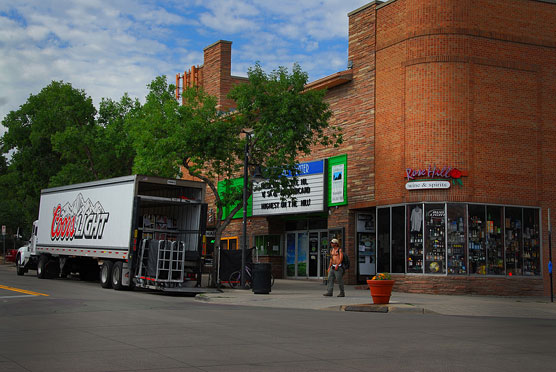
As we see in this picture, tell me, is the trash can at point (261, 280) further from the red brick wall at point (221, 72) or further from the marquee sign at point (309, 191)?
the red brick wall at point (221, 72)

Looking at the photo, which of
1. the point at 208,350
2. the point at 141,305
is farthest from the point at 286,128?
the point at 208,350

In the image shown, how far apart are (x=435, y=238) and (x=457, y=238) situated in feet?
2.74

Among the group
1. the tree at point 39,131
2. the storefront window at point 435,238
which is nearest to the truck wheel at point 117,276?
the storefront window at point 435,238

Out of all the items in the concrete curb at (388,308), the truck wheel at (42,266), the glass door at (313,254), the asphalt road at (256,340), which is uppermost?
the glass door at (313,254)

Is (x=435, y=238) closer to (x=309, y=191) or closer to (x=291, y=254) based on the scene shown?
(x=309, y=191)

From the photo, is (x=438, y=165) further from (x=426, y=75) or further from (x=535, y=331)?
(x=535, y=331)

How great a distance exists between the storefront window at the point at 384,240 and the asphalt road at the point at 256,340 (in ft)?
36.7

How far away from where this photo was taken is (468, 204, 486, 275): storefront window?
2591 centimetres

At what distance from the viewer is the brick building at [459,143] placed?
26.0m

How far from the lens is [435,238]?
2591 centimetres

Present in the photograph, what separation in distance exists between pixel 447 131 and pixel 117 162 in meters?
28.2

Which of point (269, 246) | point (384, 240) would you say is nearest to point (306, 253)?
point (269, 246)

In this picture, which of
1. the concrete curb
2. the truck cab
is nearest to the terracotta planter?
the concrete curb

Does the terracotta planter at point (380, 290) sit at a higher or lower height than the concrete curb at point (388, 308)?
higher
